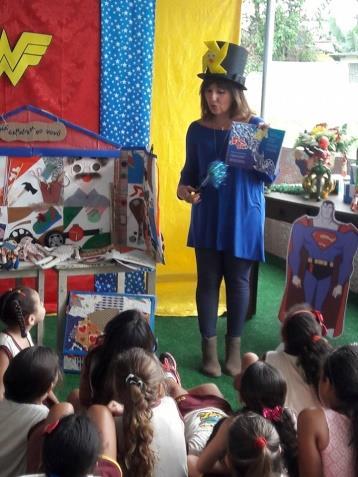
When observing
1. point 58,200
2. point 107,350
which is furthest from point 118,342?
point 58,200

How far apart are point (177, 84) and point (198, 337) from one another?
147 cm

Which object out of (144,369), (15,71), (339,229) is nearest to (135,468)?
(144,369)

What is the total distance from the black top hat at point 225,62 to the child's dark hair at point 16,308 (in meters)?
1.26

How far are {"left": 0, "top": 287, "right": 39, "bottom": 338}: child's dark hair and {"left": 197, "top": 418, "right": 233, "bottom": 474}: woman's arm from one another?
3.01 feet

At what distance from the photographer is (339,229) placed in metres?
3.13

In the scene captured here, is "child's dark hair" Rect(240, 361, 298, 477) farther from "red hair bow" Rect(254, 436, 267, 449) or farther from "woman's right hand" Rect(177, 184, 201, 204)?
"woman's right hand" Rect(177, 184, 201, 204)

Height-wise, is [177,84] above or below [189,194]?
above

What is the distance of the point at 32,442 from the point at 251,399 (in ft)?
1.88

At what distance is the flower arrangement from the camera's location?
356 centimetres

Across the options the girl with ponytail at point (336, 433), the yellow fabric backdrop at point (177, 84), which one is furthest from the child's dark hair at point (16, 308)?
the yellow fabric backdrop at point (177, 84)

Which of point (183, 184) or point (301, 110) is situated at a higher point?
point (301, 110)

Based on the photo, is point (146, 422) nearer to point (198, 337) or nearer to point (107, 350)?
point (107, 350)

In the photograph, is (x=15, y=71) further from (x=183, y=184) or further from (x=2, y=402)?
(x=2, y=402)

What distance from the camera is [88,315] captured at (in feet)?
9.60
